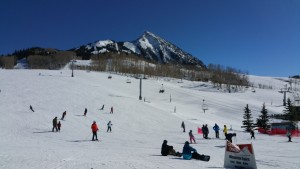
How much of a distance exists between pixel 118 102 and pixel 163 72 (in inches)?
5066

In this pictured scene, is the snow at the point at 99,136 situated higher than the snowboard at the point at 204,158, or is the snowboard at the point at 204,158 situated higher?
the snowboard at the point at 204,158

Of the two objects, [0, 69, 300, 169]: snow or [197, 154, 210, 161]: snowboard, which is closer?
[0, 69, 300, 169]: snow

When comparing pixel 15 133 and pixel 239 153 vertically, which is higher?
pixel 239 153

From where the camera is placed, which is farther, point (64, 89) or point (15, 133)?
point (64, 89)

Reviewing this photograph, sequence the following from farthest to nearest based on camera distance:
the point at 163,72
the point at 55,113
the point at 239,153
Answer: the point at 163,72, the point at 55,113, the point at 239,153

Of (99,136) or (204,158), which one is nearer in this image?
(204,158)

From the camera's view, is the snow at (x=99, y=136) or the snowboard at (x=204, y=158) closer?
the snow at (x=99, y=136)

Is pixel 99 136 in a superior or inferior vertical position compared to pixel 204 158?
inferior

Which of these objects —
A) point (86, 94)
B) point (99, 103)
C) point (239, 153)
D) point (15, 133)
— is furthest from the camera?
point (86, 94)

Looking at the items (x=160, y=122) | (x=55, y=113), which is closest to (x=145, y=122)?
(x=160, y=122)

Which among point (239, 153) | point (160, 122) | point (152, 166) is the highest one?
point (239, 153)

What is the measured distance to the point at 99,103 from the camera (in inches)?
2035

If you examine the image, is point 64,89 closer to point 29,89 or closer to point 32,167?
point 29,89

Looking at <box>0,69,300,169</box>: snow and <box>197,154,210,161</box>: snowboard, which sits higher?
<box>197,154,210,161</box>: snowboard
